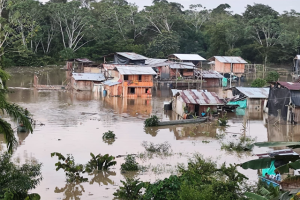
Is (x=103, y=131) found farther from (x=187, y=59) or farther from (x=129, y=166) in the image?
(x=187, y=59)

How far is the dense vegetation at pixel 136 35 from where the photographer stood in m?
50.0

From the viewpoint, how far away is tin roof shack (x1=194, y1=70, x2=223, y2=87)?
40475mm

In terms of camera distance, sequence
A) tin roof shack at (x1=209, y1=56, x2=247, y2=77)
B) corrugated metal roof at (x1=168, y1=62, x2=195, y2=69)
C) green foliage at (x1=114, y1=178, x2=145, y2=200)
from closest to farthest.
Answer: green foliage at (x1=114, y1=178, x2=145, y2=200) < corrugated metal roof at (x1=168, y1=62, x2=195, y2=69) < tin roof shack at (x1=209, y1=56, x2=247, y2=77)

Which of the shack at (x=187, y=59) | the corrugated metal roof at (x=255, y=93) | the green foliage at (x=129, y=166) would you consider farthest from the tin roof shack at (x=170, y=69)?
the green foliage at (x=129, y=166)

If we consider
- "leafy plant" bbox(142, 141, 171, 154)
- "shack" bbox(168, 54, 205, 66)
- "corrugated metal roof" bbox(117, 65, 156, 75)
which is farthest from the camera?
"shack" bbox(168, 54, 205, 66)

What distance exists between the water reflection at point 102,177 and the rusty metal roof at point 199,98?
A: 32.7 feet

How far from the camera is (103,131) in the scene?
20.9 metres

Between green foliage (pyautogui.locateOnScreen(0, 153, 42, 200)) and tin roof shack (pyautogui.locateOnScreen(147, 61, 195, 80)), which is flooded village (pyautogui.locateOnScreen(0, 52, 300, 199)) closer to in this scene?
tin roof shack (pyautogui.locateOnScreen(147, 61, 195, 80))

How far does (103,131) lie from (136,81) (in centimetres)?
1151

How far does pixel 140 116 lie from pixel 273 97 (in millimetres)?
7642

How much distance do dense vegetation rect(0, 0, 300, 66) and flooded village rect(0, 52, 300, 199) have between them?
34.9 feet

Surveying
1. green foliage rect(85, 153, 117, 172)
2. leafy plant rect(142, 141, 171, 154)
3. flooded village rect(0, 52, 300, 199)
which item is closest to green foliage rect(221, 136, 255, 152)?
flooded village rect(0, 52, 300, 199)

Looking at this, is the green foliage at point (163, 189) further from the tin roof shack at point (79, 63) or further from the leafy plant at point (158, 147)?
the tin roof shack at point (79, 63)

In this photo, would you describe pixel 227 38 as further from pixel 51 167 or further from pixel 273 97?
pixel 51 167
